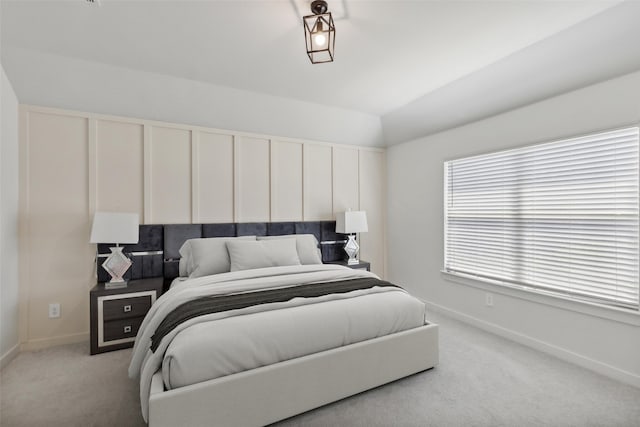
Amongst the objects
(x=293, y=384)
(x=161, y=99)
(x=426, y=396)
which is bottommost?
(x=426, y=396)

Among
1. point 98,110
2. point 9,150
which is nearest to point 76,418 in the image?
point 9,150

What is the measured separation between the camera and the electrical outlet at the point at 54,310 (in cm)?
286

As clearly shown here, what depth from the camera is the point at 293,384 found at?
1799 millimetres

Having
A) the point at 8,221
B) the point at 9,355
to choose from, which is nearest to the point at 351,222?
the point at 8,221

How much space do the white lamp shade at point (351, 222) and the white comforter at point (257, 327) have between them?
1.38 m

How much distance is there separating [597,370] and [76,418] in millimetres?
3647

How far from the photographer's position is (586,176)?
2.48m

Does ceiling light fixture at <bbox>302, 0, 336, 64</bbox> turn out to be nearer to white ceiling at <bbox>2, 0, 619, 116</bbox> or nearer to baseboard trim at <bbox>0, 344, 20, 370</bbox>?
white ceiling at <bbox>2, 0, 619, 116</bbox>

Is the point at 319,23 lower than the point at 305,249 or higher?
higher

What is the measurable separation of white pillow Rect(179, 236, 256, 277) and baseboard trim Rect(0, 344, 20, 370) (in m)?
1.41

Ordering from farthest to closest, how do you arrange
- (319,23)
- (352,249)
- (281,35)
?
(352,249) < (281,35) < (319,23)

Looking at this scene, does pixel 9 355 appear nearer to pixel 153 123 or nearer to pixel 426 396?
pixel 153 123

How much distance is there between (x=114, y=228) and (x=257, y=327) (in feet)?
6.23

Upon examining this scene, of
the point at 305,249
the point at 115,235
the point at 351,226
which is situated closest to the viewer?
the point at 115,235
